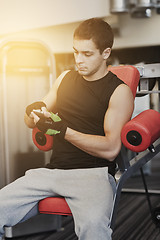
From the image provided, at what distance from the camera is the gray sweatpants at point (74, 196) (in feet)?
3.70

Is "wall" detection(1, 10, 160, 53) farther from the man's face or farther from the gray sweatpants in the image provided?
the gray sweatpants

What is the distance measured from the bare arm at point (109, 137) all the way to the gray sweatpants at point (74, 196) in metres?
0.09

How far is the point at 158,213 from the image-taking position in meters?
2.03

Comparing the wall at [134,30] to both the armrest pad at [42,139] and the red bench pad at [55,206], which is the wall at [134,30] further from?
the red bench pad at [55,206]

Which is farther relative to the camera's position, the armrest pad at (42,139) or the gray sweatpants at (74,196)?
the armrest pad at (42,139)

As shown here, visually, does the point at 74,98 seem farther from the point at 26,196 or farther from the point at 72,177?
the point at 26,196

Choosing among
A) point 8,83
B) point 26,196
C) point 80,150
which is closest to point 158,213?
point 80,150

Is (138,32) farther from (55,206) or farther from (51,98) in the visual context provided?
(55,206)

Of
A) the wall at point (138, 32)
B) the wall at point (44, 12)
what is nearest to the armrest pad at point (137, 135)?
the wall at point (44, 12)

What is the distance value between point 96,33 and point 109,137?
0.39 meters

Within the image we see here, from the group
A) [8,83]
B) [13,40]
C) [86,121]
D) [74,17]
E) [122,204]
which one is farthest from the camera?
[74,17]

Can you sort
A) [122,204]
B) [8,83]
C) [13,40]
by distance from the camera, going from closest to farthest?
[13,40] < [8,83] < [122,204]

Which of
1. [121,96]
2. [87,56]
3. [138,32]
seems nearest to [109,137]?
[121,96]

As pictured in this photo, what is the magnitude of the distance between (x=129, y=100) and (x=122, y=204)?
1388 mm
